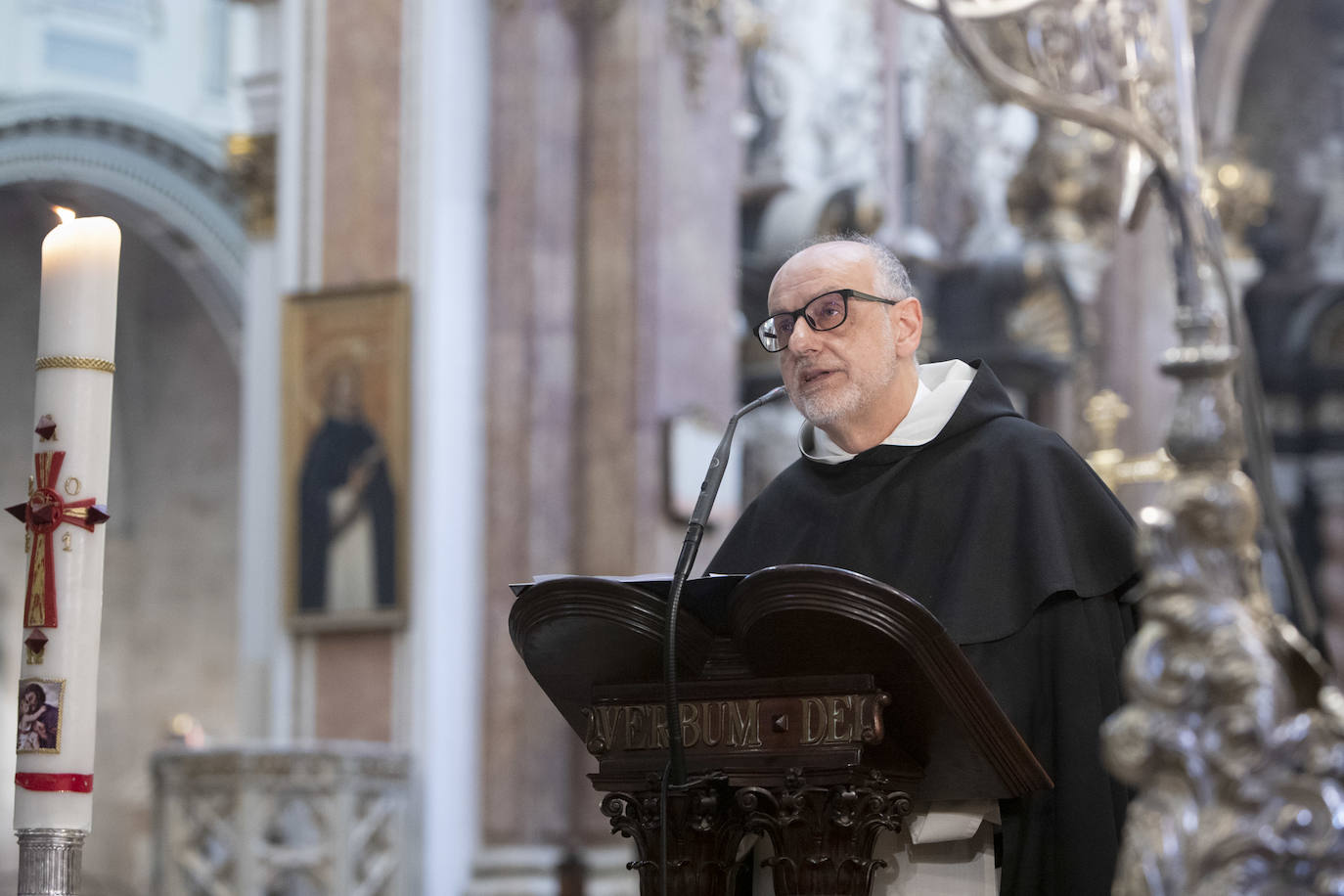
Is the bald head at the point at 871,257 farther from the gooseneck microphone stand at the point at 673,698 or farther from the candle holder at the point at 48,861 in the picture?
the candle holder at the point at 48,861

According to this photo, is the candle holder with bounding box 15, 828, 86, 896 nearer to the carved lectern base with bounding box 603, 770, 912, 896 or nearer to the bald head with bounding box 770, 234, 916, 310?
the carved lectern base with bounding box 603, 770, 912, 896

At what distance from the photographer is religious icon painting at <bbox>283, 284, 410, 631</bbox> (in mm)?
7590

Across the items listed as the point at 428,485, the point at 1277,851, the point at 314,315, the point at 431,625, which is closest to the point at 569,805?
the point at 431,625

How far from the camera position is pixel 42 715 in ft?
8.21

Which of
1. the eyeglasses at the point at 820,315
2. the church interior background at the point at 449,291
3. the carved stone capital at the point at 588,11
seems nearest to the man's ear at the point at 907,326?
the eyeglasses at the point at 820,315

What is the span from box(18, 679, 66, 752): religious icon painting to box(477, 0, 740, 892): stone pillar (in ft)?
16.6

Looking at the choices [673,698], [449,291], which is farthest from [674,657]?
[449,291]

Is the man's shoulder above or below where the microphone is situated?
above

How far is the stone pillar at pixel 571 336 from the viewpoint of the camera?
7.57 m

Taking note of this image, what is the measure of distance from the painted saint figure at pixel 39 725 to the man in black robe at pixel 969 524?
1.27 meters

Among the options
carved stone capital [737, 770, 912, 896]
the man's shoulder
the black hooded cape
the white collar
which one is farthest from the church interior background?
carved stone capital [737, 770, 912, 896]

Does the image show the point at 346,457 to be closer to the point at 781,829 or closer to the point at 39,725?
the point at 39,725

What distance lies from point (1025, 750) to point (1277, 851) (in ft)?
2.29

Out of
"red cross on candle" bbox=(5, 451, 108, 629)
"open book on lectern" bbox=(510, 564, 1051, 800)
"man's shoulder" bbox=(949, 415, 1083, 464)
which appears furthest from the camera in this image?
"man's shoulder" bbox=(949, 415, 1083, 464)
